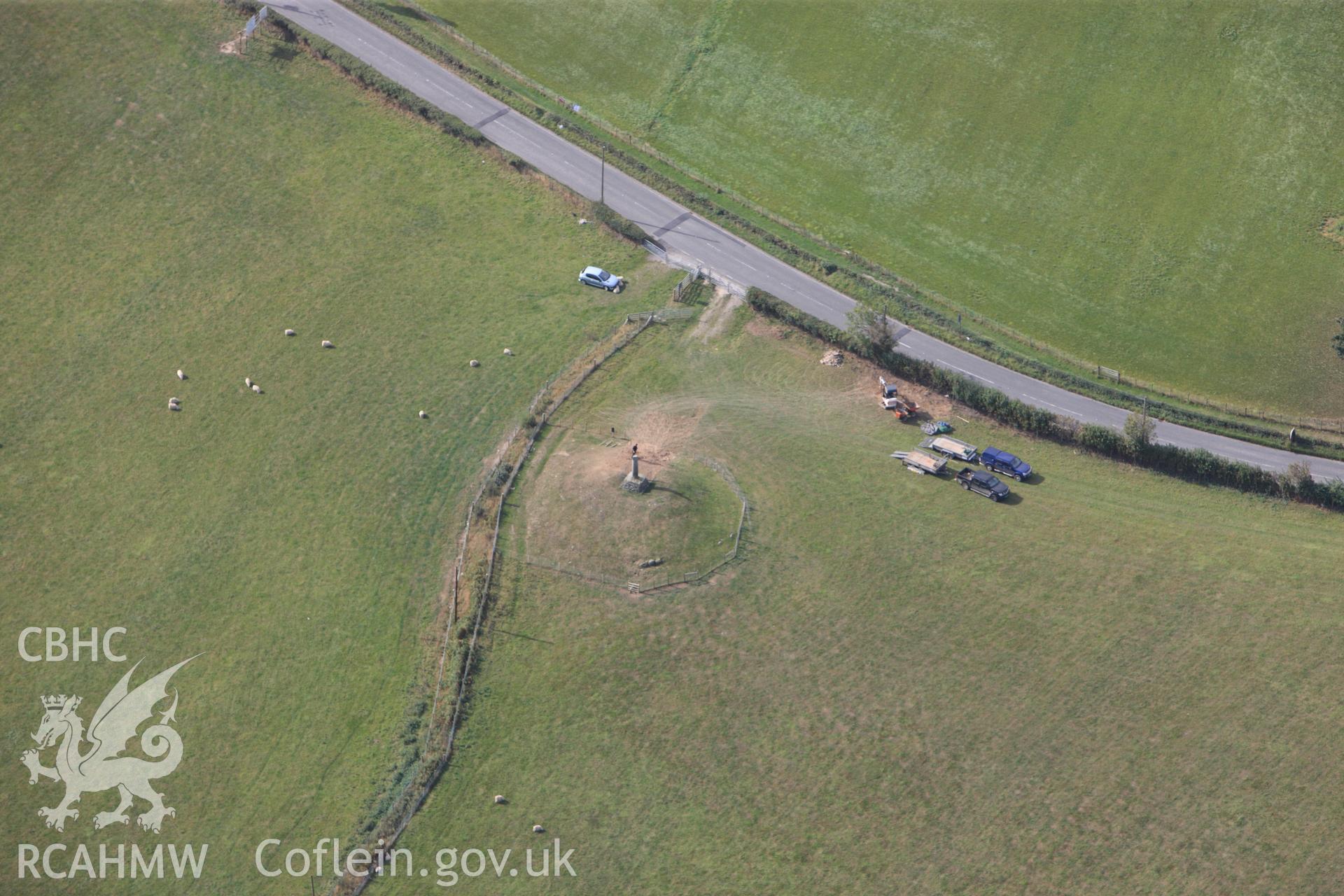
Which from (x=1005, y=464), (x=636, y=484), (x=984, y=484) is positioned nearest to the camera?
(x=636, y=484)

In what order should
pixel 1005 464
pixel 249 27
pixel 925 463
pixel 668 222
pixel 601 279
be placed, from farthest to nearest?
pixel 249 27 → pixel 668 222 → pixel 601 279 → pixel 1005 464 → pixel 925 463

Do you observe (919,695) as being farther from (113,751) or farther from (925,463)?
(113,751)

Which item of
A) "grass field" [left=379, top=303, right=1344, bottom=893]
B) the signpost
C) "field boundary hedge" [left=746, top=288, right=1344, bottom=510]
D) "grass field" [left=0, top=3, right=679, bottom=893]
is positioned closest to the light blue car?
"grass field" [left=0, top=3, right=679, bottom=893]

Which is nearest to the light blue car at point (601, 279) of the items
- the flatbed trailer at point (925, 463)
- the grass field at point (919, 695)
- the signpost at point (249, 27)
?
the grass field at point (919, 695)

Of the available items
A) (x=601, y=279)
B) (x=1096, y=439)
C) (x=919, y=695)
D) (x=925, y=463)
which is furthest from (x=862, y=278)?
(x=919, y=695)

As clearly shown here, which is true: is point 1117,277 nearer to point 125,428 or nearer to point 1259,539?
point 1259,539

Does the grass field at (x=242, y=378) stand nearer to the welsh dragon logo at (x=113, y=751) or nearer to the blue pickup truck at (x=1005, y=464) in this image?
the welsh dragon logo at (x=113, y=751)

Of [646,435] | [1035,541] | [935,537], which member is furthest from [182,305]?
[1035,541]
